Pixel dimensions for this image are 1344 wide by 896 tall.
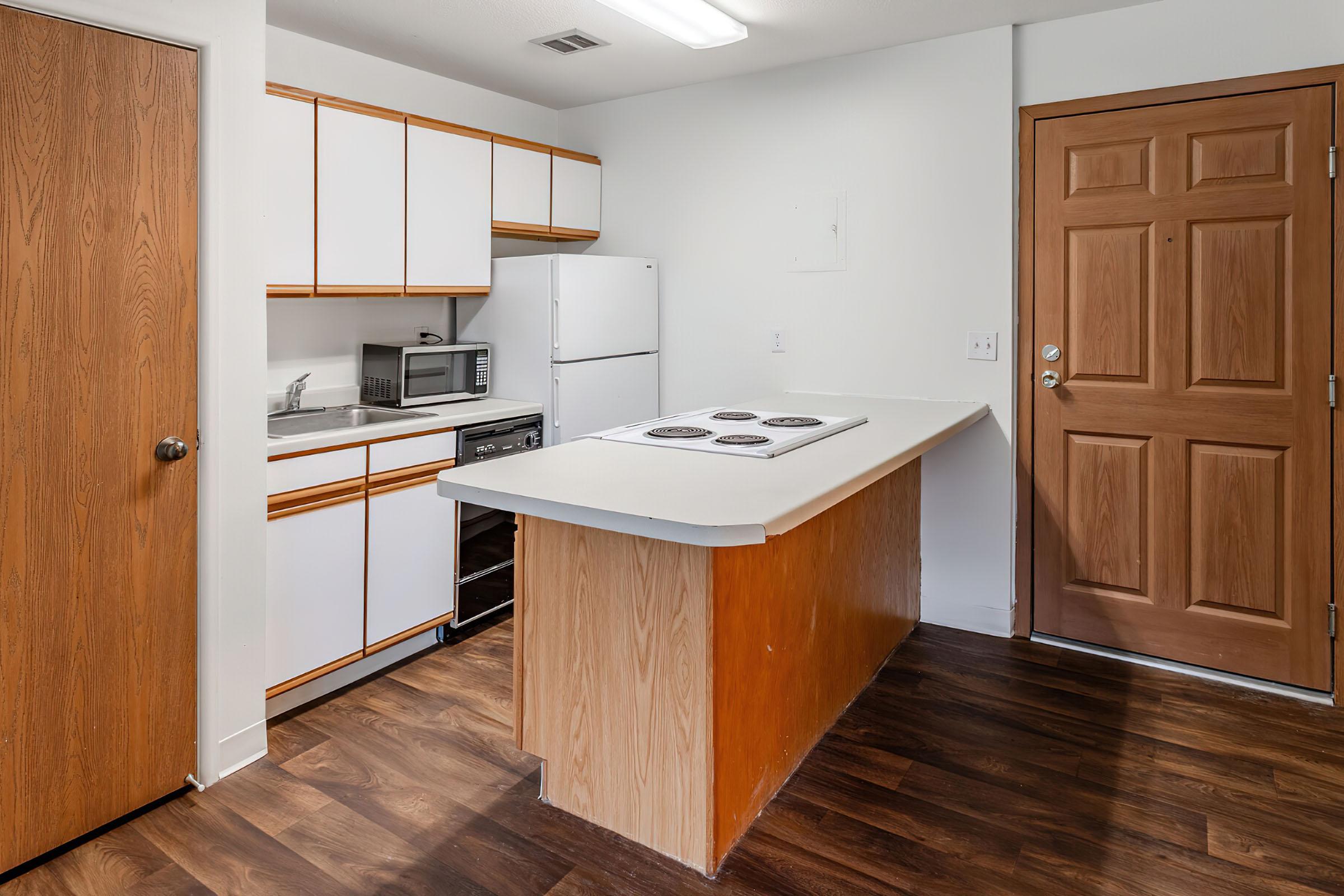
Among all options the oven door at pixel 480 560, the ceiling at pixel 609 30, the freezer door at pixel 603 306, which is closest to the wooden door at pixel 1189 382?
the ceiling at pixel 609 30

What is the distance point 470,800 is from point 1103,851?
1.61m

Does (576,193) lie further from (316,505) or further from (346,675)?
(346,675)

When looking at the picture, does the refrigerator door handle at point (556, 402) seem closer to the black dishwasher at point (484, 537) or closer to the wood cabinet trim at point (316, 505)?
the black dishwasher at point (484, 537)

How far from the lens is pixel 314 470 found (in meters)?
2.68

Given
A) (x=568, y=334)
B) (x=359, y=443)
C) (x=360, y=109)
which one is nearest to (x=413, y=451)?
(x=359, y=443)

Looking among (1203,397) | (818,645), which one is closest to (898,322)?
(1203,397)

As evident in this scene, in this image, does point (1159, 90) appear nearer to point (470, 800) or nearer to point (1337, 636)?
point (1337, 636)

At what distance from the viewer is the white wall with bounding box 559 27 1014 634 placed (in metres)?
3.24

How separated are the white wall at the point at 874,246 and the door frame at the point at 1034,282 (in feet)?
0.19

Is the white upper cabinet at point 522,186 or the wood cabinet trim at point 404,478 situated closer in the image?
the wood cabinet trim at point 404,478

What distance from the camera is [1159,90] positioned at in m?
2.89

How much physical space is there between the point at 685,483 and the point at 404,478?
154cm

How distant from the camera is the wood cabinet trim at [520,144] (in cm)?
362

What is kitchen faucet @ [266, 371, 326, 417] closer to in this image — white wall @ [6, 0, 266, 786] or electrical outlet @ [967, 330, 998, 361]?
white wall @ [6, 0, 266, 786]
